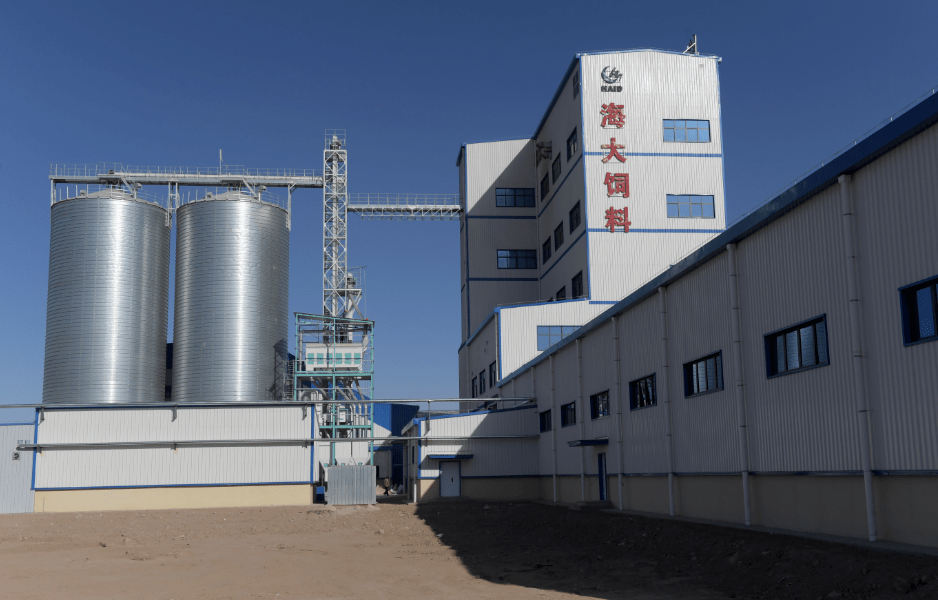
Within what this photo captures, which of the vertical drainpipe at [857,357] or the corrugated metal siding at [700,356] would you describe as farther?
the corrugated metal siding at [700,356]

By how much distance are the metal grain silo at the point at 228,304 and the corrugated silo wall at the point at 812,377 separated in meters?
32.5

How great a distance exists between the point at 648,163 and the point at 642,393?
75.2 ft

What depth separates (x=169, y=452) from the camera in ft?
134

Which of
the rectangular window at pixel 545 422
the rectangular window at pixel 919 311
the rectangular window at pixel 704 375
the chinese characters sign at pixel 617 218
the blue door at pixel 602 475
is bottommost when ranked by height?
the blue door at pixel 602 475

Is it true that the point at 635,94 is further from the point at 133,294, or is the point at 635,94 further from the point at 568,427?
the point at 133,294

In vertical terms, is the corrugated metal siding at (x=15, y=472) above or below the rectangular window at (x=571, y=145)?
below

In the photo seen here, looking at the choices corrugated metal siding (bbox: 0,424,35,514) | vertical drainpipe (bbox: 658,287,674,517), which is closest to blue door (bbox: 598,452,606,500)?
vertical drainpipe (bbox: 658,287,674,517)

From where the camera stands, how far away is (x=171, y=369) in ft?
185

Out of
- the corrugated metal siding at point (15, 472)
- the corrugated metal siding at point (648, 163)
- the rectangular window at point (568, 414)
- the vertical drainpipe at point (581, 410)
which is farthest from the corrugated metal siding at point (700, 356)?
the corrugated metal siding at point (15, 472)

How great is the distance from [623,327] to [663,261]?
61.4 ft

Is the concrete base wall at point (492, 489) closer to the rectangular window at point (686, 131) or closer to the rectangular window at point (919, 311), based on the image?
the rectangular window at point (686, 131)

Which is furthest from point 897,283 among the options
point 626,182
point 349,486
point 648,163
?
point 648,163

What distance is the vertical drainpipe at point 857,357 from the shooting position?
15375 mm

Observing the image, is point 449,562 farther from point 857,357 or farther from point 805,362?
point 857,357
